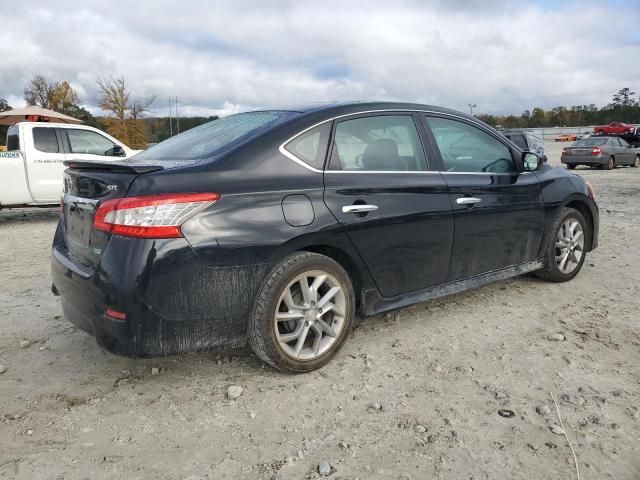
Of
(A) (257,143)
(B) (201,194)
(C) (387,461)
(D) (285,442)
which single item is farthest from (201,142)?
(C) (387,461)

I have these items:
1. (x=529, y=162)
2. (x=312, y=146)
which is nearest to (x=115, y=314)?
(x=312, y=146)

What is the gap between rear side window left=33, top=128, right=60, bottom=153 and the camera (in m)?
8.88

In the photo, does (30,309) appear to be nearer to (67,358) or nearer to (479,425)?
(67,358)

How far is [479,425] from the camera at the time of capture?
2531mm

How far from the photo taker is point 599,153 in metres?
21.5

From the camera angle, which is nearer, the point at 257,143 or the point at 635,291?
the point at 257,143

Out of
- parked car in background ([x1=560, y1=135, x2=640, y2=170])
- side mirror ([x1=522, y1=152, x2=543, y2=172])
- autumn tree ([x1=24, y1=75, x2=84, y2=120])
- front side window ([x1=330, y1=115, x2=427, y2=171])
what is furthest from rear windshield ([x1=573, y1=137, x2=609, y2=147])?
autumn tree ([x1=24, y1=75, x2=84, y2=120])

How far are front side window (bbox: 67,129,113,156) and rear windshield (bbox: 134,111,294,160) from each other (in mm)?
6417

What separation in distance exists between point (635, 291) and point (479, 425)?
2883mm

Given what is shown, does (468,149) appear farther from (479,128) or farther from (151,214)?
(151,214)

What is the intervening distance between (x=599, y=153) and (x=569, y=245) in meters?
19.6

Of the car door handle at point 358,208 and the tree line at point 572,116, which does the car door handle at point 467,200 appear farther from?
the tree line at point 572,116

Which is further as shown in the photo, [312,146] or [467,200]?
[467,200]

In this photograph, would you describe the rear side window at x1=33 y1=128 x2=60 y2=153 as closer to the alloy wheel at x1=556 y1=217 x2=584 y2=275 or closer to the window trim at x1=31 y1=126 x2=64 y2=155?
the window trim at x1=31 y1=126 x2=64 y2=155
